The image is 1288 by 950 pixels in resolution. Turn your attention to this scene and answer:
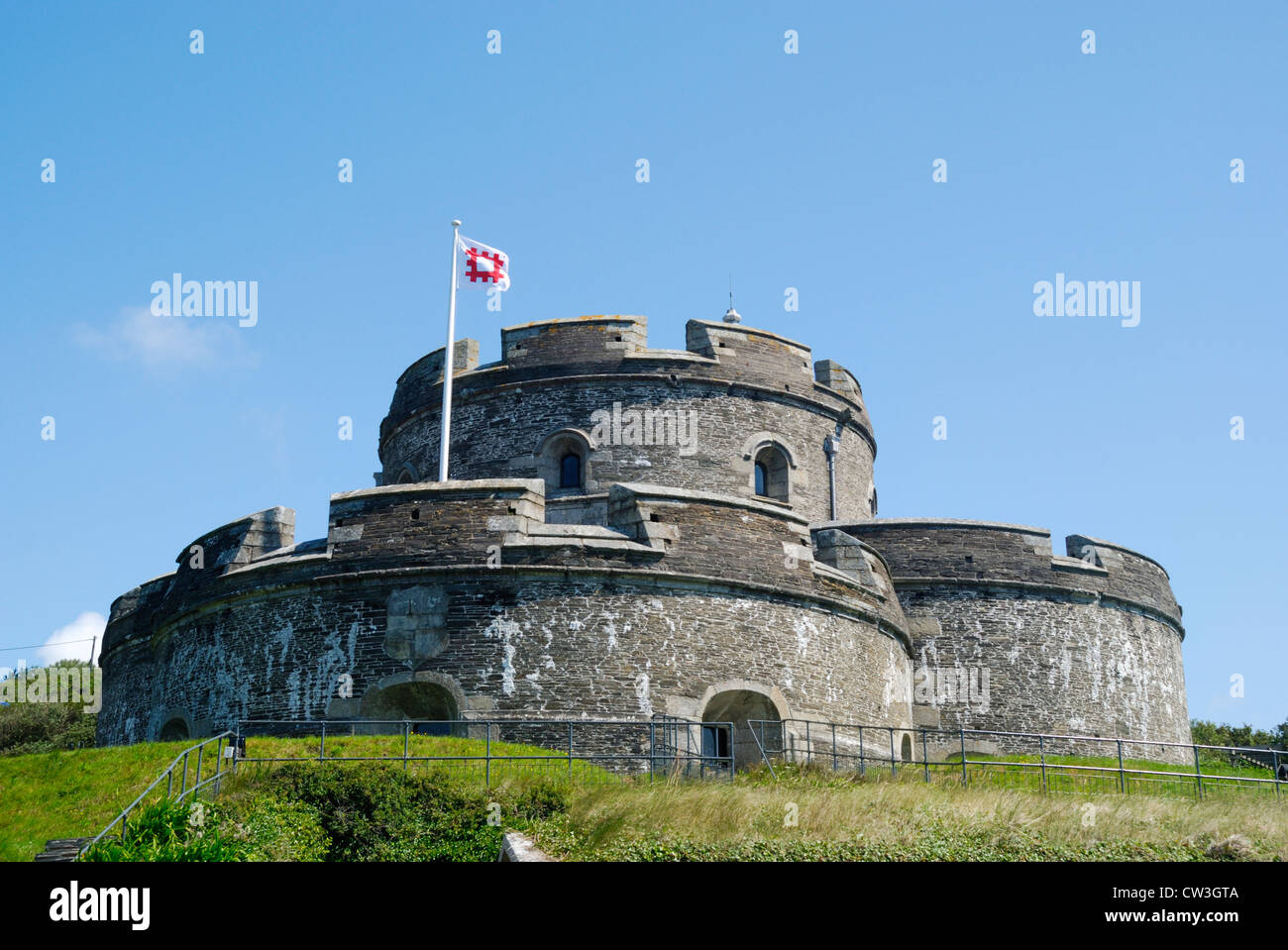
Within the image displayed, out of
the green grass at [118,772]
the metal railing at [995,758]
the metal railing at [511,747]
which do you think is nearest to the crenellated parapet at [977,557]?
the metal railing at [995,758]

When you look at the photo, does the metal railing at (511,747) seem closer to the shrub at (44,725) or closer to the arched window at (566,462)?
the arched window at (566,462)

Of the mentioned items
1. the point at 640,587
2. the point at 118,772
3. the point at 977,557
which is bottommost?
the point at 118,772

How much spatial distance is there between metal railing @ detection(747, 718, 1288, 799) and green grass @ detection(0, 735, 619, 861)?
3400mm

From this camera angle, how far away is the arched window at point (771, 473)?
26.7 metres

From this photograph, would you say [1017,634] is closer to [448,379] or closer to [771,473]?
[771,473]

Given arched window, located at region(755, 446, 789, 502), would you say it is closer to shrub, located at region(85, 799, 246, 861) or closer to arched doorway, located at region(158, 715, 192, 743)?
arched doorway, located at region(158, 715, 192, 743)

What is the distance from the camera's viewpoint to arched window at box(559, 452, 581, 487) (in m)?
26.0

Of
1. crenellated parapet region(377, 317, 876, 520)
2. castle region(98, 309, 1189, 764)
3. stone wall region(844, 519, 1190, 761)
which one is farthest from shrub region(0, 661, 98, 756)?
stone wall region(844, 519, 1190, 761)

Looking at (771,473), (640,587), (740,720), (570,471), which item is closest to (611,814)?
(640,587)

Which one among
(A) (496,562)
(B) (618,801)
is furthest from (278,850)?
(A) (496,562)

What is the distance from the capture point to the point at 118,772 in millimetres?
17078

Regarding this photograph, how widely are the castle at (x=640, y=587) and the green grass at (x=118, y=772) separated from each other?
1770mm

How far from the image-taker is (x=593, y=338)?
26531 millimetres

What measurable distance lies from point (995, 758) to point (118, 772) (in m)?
15.2
